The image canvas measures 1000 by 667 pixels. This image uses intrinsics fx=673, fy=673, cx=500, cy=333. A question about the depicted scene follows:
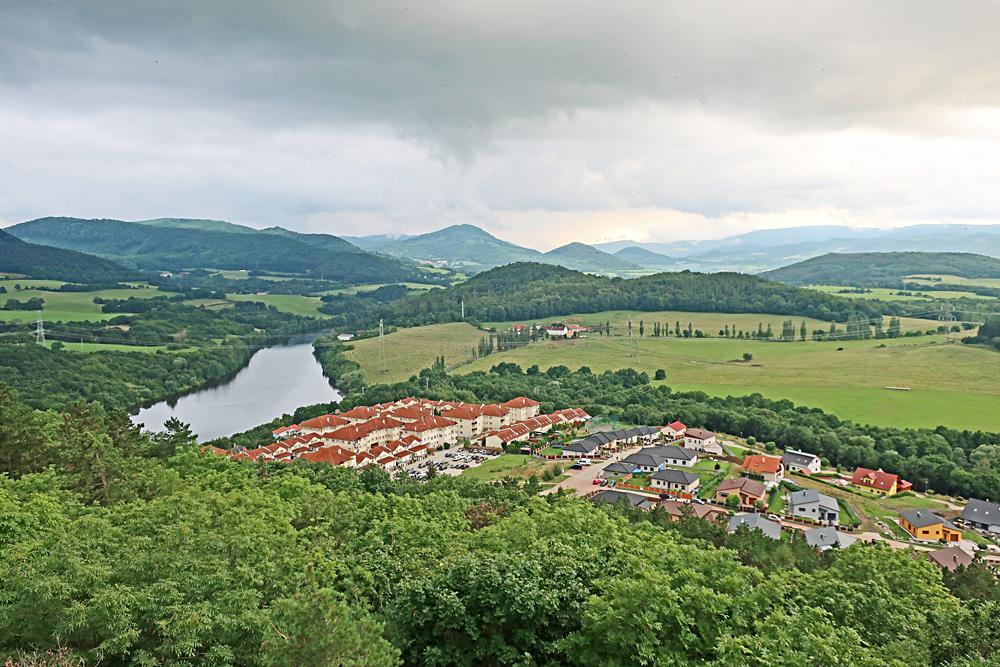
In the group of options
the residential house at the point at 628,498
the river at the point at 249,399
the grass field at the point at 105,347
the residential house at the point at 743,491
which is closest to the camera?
the residential house at the point at 628,498

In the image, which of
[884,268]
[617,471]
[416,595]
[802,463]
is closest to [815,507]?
[802,463]

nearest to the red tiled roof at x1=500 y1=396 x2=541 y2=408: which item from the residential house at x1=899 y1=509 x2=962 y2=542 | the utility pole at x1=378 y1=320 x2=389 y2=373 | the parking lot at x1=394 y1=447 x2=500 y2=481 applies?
the parking lot at x1=394 y1=447 x2=500 y2=481

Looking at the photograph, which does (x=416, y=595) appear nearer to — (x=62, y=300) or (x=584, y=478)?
(x=584, y=478)

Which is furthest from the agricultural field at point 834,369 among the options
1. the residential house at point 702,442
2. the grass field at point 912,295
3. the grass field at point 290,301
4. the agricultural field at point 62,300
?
the grass field at point 290,301

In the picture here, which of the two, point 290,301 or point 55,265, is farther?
point 55,265

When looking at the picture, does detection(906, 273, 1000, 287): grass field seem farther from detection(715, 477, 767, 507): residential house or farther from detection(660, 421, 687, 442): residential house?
detection(715, 477, 767, 507): residential house

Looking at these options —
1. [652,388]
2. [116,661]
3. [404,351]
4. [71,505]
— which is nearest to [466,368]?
[404,351]

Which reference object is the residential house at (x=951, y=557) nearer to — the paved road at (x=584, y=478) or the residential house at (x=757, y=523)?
the residential house at (x=757, y=523)
